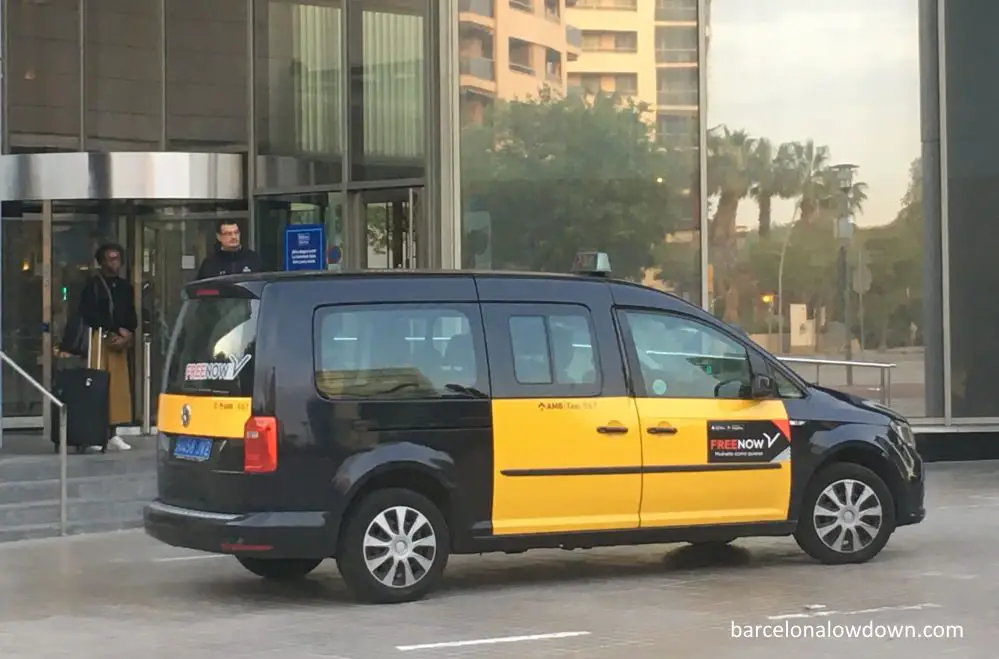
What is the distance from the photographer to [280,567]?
944 centimetres

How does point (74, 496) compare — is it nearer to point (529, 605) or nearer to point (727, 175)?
point (529, 605)

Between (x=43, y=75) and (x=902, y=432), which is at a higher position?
(x=43, y=75)

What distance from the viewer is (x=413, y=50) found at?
627 inches

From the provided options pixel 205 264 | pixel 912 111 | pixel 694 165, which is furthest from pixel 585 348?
pixel 912 111

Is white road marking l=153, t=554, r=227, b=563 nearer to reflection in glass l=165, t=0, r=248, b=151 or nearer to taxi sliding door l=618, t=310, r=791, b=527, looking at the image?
taxi sliding door l=618, t=310, r=791, b=527

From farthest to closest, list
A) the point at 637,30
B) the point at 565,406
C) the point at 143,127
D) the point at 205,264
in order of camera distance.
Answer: the point at 143,127
the point at 637,30
the point at 205,264
the point at 565,406

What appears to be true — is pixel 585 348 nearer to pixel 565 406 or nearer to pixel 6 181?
pixel 565 406

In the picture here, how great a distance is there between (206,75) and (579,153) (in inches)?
187

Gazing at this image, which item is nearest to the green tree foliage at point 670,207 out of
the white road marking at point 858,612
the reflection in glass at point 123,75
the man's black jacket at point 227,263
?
the man's black jacket at point 227,263

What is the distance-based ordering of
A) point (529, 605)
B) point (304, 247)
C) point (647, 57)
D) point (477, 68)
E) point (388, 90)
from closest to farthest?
point (529, 605)
point (477, 68)
point (647, 57)
point (388, 90)
point (304, 247)

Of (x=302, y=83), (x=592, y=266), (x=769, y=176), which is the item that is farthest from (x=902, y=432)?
(x=302, y=83)

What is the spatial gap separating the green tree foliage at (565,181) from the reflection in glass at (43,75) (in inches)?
191

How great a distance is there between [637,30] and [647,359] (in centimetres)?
712

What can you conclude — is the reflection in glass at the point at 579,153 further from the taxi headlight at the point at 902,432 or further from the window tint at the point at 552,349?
the window tint at the point at 552,349
